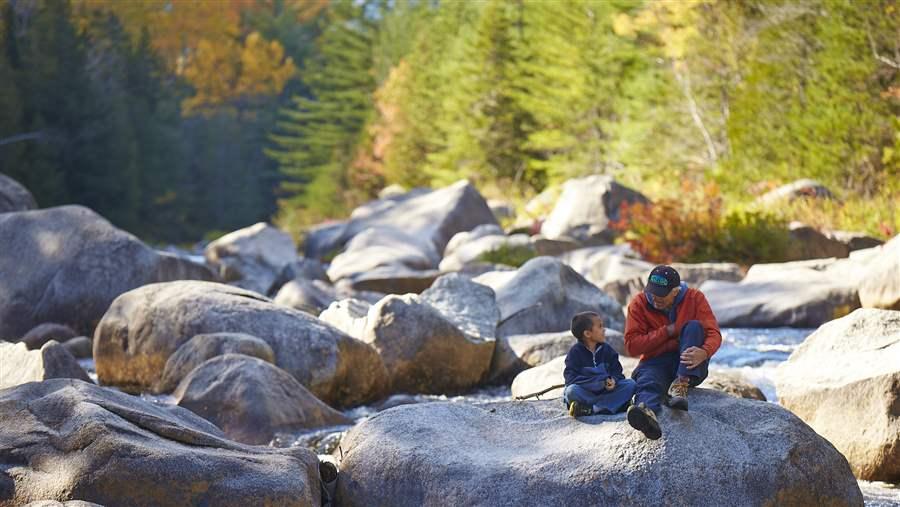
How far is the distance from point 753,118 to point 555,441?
18.9 metres

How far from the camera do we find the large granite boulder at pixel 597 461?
4.95 metres

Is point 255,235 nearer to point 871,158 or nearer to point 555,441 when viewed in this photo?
point 871,158

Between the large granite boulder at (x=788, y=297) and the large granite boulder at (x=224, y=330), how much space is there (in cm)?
474

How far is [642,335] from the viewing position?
18.7ft

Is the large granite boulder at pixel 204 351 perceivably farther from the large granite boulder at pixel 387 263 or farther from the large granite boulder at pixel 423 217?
the large granite boulder at pixel 423 217

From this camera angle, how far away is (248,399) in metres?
7.68

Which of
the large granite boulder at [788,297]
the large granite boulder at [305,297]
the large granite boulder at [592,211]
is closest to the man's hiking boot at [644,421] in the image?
the large granite boulder at [788,297]

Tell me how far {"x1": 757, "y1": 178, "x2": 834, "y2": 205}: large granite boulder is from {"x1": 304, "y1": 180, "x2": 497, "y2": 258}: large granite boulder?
6.68m

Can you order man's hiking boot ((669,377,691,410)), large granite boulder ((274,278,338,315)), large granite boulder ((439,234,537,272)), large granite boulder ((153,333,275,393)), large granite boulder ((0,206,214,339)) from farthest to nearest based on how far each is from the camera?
1. large granite boulder ((439,234,537,272))
2. large granite boulder ((274,278,338,315))
3. large granite boulder ((0,206,214,339))
4. large granite boulder ((153,333,275,393))
5. man's hiking boot ((669,377,691,410))

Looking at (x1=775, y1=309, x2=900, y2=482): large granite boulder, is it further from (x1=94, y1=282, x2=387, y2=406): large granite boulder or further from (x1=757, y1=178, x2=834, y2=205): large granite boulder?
(x1=757, y1=178, x2=834, y2=205): large granite boulder

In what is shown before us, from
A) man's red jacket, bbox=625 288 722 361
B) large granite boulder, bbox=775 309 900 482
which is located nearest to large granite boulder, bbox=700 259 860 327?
large granite boulder, bbox=775 309 900 482

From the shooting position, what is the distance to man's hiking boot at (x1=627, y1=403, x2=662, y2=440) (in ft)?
16.4

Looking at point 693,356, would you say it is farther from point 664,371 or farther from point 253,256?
point 253,256

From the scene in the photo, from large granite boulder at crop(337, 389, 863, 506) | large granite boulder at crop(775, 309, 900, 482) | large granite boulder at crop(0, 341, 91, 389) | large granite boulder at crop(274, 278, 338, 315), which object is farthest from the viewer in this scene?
large granite boulder at crop(274, 278, 338, 315)
